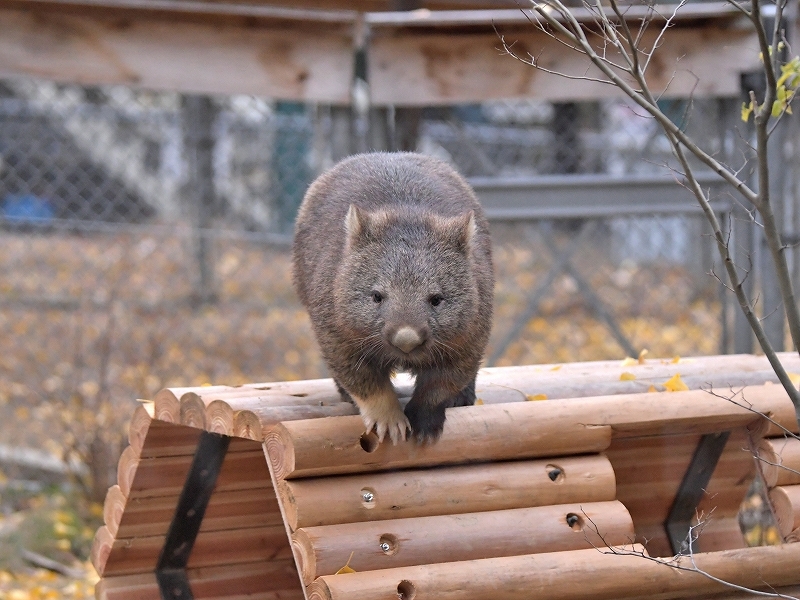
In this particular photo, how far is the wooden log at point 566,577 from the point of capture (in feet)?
10.4

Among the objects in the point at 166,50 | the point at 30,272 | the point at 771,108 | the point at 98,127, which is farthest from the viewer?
the point at 98,127

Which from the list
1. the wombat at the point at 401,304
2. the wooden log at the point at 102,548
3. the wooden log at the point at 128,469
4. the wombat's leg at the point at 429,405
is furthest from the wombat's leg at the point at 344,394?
the wooden log at the point at 102,548

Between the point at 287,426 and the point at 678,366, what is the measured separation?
7.09 feet

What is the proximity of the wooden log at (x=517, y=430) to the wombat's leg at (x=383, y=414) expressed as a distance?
38 millimetres

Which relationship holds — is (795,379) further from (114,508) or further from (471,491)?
(114,508)

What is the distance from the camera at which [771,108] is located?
2.89m

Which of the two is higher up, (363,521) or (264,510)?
(363,521)

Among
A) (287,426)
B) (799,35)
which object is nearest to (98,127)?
(799,35)

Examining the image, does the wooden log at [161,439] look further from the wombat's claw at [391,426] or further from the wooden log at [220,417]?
the wombat's claw at [391,426]

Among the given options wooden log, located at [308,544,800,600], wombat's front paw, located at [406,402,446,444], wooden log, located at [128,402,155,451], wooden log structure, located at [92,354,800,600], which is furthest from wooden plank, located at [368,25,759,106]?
wooden log, located at [308,544,800,600]

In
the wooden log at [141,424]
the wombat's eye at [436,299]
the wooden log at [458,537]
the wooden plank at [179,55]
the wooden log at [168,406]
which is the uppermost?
the wooden plank at [179,55]

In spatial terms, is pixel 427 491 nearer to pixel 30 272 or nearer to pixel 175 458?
pixel 175 458

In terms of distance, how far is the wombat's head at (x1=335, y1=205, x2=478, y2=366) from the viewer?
346 cm

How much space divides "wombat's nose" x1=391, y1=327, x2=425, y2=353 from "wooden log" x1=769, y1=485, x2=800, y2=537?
1.65 metres
